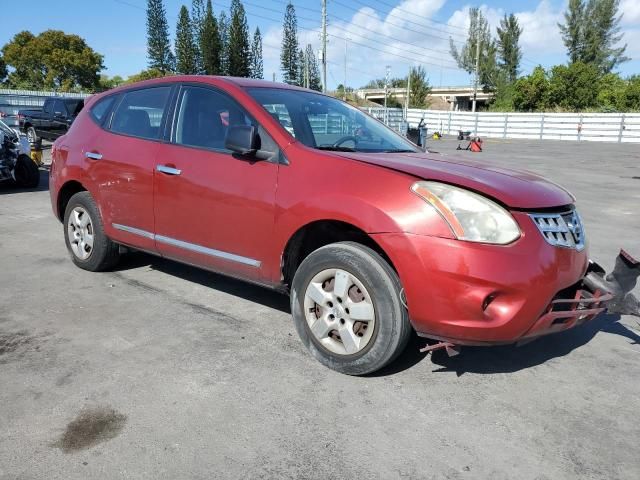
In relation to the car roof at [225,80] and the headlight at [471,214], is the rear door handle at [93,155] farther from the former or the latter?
the headlight at [471,214]

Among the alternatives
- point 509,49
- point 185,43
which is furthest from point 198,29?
point 509,49

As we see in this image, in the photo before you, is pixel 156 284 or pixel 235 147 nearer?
pixel 235 147

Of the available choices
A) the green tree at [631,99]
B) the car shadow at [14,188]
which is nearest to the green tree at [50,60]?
the green tree at [631,99]

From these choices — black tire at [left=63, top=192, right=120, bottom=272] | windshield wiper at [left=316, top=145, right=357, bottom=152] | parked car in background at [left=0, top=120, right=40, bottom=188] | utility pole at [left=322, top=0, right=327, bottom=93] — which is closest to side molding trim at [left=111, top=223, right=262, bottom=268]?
black tire at [left=63, top=192, right=120, bottom=272]

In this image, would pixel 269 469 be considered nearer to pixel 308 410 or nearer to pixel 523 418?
pixel 308 410

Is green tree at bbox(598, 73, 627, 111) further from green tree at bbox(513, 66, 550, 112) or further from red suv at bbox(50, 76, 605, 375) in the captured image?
red suv at bbox(50, 76, 605, 375)

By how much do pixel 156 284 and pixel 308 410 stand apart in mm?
2505

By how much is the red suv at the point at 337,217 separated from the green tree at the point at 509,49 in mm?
83862

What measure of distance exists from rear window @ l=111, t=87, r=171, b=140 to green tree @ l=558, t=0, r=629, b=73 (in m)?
Answer: 80.4

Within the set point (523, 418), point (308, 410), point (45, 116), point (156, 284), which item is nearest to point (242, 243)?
→ point (308, 410)

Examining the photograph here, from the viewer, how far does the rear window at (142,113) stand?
4.36 meters

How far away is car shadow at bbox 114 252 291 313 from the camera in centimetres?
452

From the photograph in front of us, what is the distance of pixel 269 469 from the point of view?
7.73 ft

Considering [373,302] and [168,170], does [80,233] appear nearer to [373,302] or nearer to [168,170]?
[168,170]
